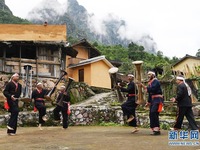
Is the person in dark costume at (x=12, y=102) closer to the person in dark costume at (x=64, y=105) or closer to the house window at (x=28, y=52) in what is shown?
the person in dark costume at (x=64, y=105)

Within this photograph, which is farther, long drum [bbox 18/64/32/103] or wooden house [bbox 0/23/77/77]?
wooden house [bbox 0/23/77/77]

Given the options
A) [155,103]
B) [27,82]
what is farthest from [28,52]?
[155,103]

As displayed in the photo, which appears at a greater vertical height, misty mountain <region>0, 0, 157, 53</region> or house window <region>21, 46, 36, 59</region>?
misty mountain <region>0, 0, 157, 53</region>

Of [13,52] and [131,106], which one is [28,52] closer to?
[13,52]

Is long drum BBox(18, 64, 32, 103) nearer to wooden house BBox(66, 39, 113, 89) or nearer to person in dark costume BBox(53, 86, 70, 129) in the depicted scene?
person in dark costume BBox(53, 86, 70, 129)

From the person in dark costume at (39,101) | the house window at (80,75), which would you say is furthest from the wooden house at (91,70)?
the person in dark costume at (39,101)

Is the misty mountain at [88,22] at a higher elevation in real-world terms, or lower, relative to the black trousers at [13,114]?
higher

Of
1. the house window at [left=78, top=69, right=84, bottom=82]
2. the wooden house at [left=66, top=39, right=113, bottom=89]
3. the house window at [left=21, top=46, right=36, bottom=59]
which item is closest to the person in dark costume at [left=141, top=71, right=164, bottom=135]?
the house window at [left=21, top=46, right=36, bottom=59]

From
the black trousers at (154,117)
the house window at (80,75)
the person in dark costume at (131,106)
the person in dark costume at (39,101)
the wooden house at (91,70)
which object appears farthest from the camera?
the house window at (80,75)

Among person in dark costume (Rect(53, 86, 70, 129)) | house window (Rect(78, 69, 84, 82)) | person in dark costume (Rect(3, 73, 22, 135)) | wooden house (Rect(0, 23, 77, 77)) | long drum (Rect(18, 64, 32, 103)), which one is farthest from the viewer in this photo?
house window (Rect(78, 69, 84, 82))

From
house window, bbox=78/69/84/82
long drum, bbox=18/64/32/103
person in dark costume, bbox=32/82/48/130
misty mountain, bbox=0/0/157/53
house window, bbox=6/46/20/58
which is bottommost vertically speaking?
person in dark costume, bbox=32/82/48/130

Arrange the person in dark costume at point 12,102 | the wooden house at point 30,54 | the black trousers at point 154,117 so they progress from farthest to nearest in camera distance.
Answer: the wooden house at point 30,54 → the person in dark costume at point 12,102 → the black trousers at point 154,117

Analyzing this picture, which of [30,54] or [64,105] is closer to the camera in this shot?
[64,105]

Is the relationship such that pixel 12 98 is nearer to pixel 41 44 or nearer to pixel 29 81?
pixel 29 81
